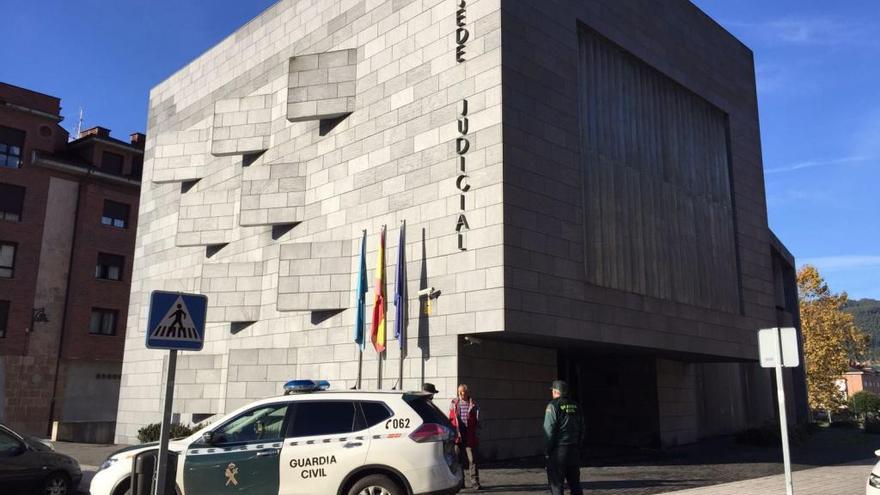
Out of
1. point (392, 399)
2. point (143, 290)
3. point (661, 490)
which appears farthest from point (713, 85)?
point (143, 290)

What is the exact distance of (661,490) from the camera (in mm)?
11836

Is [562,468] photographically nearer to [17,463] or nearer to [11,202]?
[17,463]

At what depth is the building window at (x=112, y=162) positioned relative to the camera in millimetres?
38312

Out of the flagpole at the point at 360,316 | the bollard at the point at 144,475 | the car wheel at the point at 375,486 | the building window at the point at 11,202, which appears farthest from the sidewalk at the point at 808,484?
the building window at the point at 11,202

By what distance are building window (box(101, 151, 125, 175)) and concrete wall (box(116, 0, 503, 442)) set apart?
1467 cm

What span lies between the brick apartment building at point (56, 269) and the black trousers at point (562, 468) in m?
28.2

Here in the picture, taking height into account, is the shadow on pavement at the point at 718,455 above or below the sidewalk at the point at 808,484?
above

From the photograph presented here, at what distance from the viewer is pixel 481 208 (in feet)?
50.5

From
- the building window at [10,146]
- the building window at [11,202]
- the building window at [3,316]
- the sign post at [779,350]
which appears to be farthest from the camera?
the building window at [10,146]

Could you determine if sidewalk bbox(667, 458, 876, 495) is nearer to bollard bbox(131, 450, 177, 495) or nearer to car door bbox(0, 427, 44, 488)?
bollard bbox(131, 450, 177, 495)

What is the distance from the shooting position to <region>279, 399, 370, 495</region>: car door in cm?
839

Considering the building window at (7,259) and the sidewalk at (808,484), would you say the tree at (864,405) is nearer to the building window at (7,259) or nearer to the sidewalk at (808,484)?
the sidewalk at (808,484)

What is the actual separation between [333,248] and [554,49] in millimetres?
7549

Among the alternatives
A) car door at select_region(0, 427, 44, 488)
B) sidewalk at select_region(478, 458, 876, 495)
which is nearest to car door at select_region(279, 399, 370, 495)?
sidewalk at select_region(478, 458, 876, 495)
